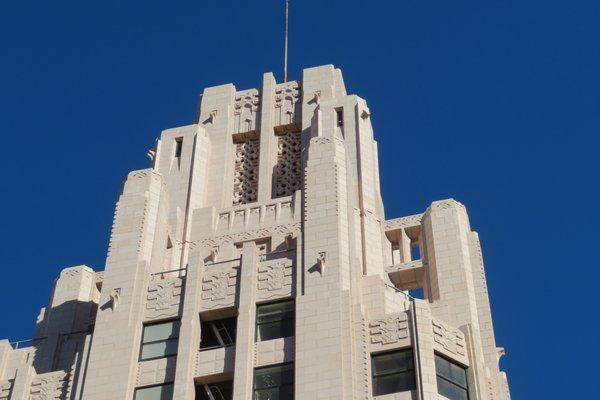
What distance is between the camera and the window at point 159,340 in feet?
145

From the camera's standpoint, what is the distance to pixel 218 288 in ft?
149

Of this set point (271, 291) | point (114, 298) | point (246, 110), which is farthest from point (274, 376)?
point (246, 110)

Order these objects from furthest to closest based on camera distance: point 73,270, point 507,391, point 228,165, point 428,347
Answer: point 228,165 → point 73,270 → point 507,391 → point 428,347

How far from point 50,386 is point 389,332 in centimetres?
1290

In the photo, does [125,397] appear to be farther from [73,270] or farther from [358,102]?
[358,102]

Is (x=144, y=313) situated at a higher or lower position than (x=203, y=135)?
lower

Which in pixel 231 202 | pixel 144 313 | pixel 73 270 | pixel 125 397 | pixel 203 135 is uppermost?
pixel 203 135

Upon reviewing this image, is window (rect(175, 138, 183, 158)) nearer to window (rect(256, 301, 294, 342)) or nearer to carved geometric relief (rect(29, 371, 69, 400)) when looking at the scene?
window (rect(256, 301, 294, 342))

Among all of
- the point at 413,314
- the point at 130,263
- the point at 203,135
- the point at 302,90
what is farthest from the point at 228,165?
the point at 413,314

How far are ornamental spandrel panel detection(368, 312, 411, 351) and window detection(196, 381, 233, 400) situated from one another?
17.4ft

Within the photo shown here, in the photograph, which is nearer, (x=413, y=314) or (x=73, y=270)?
(x=413, y=314)

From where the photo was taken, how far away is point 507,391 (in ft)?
146

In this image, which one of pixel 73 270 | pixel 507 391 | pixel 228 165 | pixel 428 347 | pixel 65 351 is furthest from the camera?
pixel 228 165

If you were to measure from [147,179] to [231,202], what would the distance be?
547cm
